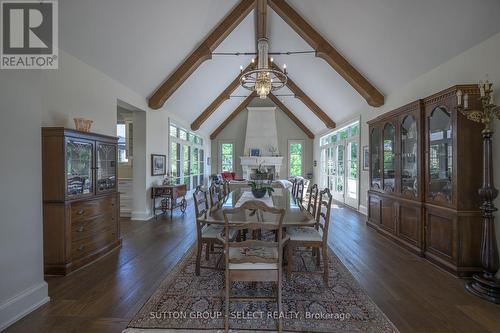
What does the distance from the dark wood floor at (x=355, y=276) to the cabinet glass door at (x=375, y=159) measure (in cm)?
115

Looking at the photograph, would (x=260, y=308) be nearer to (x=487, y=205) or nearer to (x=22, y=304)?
(x=22, y=304)

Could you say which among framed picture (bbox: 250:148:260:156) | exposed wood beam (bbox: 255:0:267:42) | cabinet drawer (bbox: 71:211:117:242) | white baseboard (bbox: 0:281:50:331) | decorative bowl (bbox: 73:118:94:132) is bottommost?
white baseboard (bbox: 0:281:50:331)

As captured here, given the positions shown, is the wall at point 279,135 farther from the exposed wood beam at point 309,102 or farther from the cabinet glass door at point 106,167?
the cabinet glass door at point 106,167

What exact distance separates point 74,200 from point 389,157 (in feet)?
15.3

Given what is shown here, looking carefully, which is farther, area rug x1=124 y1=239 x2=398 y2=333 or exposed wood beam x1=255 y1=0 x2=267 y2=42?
exposed wood beam x1=255 y1=0 x2=267 y2=42

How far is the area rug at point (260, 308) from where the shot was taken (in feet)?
6.11

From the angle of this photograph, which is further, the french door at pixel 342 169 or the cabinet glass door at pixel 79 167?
the french door at pixel 342 169

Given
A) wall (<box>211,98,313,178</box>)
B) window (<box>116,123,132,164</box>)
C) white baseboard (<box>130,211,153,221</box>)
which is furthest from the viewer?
wall (<box>211,98,313,178</box>)

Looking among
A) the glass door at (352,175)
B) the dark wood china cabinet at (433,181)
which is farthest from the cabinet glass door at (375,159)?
the glass door at (352,175)

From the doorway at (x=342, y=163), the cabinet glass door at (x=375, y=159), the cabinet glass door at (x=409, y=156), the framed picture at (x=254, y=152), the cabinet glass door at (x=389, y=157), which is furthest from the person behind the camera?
the framed picture at (x=254, y=152)

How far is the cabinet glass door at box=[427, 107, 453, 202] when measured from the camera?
2861 millimetres

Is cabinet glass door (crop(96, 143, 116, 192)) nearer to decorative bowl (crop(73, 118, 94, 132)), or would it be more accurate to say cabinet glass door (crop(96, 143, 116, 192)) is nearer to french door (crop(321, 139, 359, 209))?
decorative bowl (crop(73, 118, 94, 132))

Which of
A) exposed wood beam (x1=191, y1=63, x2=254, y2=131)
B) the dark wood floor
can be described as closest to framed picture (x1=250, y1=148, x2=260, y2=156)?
exposed wood beam (x1=191, y1=63, x2=254, y2=131)

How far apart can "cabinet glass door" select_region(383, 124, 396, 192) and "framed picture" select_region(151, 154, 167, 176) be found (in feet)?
16.0
